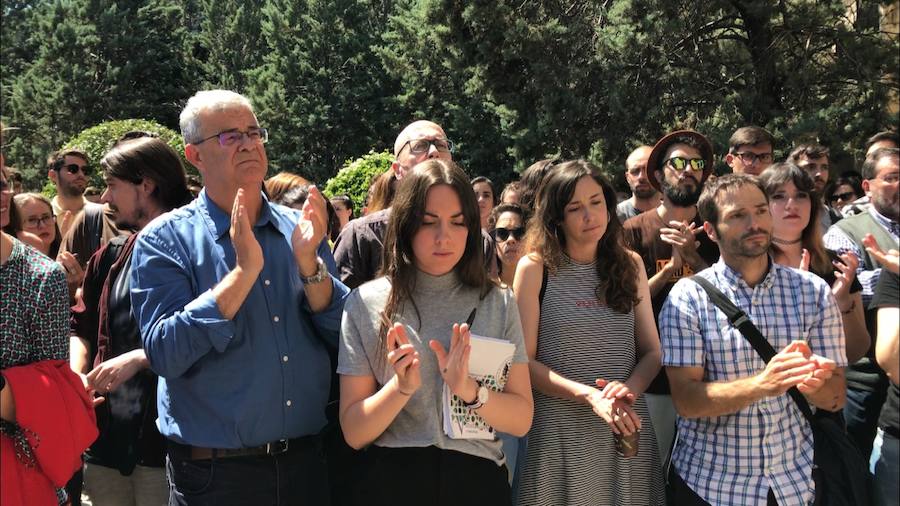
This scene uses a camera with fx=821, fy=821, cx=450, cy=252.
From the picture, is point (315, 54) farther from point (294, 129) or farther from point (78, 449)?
point (78, 449)

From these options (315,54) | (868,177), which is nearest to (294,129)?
(315,54)

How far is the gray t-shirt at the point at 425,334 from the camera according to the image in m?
3.07

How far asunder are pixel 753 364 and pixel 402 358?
1.55 m

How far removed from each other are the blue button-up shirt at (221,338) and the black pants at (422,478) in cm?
35

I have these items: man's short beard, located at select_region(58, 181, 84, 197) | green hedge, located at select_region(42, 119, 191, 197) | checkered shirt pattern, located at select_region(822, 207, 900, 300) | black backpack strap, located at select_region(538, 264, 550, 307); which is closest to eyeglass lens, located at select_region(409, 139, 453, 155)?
black backpack strap, located at select_region(538, 264, 550, 307)

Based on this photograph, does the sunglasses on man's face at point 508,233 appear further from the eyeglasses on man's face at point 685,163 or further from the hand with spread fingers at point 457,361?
the hand with spread fingers at point 457,361

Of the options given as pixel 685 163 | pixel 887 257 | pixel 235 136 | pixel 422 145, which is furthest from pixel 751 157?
pixel 235 136

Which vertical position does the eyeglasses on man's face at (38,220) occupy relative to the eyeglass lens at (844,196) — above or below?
above

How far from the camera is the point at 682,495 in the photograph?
357 centimetres

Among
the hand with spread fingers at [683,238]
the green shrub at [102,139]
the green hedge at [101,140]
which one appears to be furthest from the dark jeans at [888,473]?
the green hedge at [101,140]

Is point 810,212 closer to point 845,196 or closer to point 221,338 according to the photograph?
point 221,338

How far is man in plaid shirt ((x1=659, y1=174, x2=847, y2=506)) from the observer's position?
11.1ft

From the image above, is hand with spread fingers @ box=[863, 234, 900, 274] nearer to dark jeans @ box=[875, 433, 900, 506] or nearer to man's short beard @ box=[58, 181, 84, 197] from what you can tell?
dark jeans @ box=[875, 433, 900, 506]

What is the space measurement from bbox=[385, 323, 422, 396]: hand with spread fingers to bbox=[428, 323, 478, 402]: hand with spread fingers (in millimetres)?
100
